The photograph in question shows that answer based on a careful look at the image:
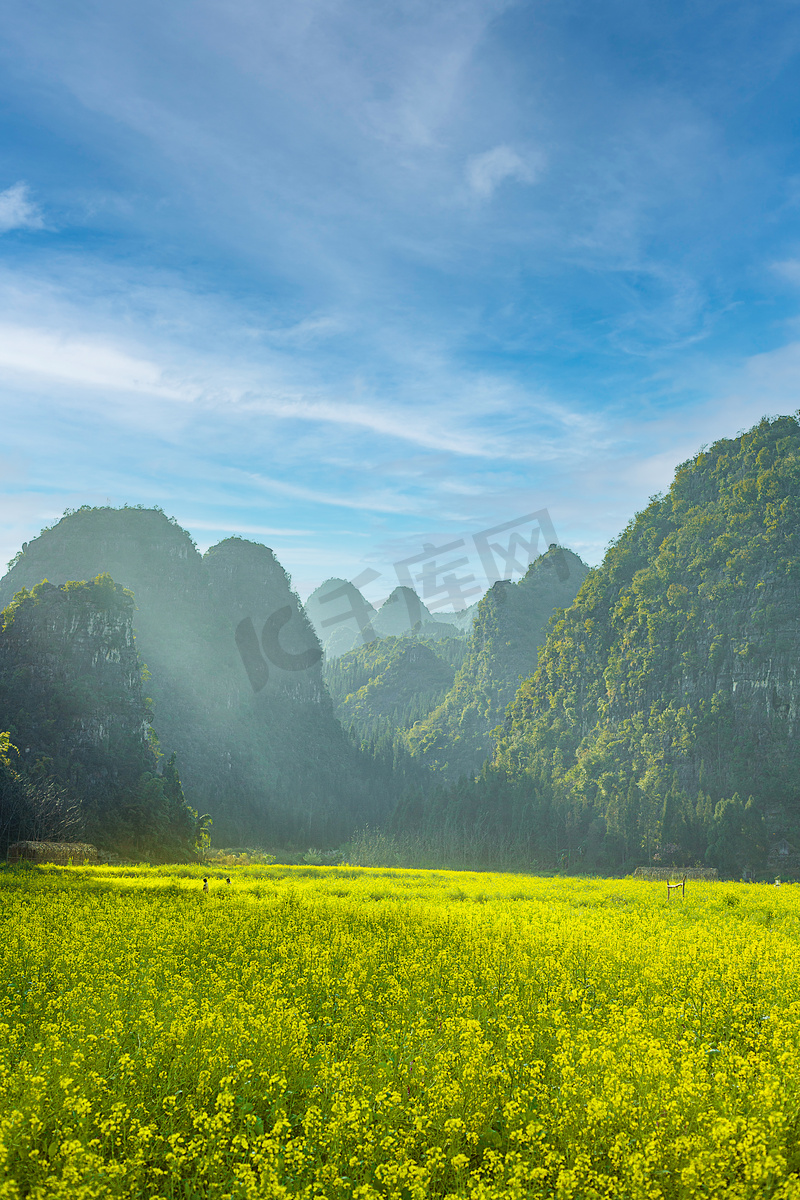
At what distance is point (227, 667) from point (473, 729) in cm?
6913

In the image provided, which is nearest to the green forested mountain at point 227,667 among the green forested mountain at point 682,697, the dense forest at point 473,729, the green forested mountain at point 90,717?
the dense forest at point 473,729

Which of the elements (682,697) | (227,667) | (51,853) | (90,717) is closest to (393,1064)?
(51,853)

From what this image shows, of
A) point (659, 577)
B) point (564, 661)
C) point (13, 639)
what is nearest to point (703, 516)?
point (659, 577)

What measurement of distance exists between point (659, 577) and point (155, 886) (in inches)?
4414

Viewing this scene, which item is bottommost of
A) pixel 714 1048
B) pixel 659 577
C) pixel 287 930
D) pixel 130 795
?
pixel 130 795

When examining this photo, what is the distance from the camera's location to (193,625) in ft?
556

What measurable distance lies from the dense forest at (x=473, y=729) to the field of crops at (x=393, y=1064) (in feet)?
120

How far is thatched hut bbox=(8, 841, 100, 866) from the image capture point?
43.5 meters

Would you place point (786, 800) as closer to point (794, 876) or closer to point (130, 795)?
point (794, 876)

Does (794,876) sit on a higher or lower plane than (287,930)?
lower

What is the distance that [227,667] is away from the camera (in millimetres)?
170250

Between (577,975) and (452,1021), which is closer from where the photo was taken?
(452,1021)

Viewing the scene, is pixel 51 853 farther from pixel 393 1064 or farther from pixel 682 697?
pixel 682 697

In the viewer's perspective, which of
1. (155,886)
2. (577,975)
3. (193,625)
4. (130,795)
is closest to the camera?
(577,975)
